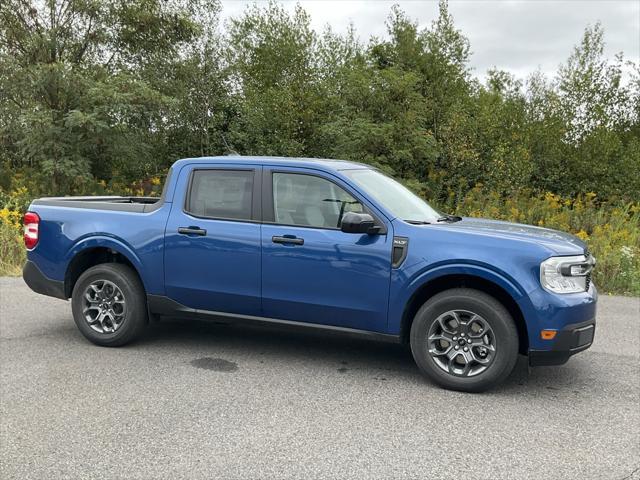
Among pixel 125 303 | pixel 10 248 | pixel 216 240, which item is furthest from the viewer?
pixel 10 248

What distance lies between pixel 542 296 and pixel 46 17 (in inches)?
542

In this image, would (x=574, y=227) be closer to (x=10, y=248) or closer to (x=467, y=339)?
(x=467, y=339)

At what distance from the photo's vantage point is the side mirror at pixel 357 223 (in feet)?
14.9

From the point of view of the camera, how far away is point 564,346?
14.1 feet

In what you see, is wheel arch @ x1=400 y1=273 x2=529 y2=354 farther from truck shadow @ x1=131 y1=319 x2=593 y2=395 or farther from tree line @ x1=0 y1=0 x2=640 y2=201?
tree line @ x1=0 y1=0 x2=640 y2=201

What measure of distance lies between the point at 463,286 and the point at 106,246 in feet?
10.6

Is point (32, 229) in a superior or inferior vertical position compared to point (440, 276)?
superior

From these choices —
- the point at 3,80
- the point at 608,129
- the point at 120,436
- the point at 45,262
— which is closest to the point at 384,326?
the point at 120,436

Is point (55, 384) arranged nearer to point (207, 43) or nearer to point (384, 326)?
point (384, 326)

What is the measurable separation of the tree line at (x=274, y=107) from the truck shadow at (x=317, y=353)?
7.74m

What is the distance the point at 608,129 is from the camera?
16672mm

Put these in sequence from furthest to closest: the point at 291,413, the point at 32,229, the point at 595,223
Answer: the point at 595,223, the point at 32,229, the point at 291,413

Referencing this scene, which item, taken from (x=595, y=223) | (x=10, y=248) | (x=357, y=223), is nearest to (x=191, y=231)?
(x=357, y=223)

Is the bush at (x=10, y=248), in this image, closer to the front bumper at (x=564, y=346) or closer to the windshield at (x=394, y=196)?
the windshield at (x=394, y=196)
